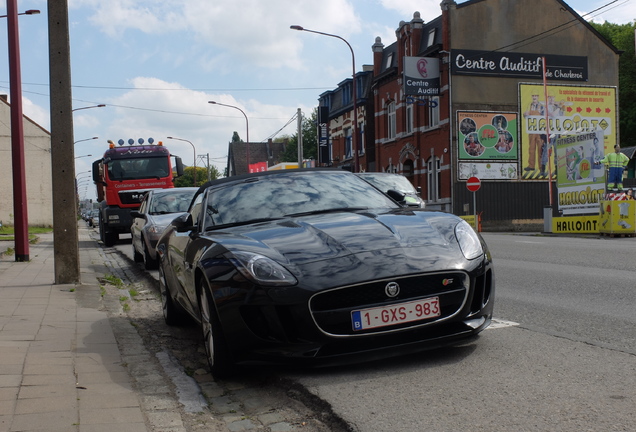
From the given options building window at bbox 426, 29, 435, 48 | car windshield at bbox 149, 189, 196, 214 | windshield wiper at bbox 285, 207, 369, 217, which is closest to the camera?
windshield wiper at bbox 285, 207, 369, 217

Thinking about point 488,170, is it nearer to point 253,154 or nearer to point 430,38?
point 430,38

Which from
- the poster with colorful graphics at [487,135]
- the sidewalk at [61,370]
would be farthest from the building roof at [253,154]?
the sidewalk at [61,370]

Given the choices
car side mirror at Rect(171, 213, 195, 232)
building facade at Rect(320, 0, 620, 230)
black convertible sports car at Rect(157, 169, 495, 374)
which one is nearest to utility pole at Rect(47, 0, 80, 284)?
car side mirror at Rect(171, 213, 195, 232)

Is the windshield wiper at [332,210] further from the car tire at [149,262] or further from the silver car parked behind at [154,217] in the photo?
the car tire at [149,262]

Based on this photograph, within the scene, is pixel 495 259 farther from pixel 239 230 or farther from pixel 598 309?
pixel 239 230

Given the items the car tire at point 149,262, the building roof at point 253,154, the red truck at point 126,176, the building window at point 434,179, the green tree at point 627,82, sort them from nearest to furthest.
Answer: the car tire at point 149,262, the red truck at point 126,176, the building window at point 434,179, the green tree at point 627,82, the building roof at point 253,154

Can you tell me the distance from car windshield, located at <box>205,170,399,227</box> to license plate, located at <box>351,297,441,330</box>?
4.91 ft

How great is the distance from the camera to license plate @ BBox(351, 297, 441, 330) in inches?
172

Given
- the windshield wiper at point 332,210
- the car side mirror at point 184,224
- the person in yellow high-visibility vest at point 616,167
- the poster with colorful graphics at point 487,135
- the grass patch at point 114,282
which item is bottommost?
the grass patch at point 114,282

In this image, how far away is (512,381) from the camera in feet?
13.5

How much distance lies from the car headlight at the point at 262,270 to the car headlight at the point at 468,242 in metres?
1.20

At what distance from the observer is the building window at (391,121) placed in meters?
45.6

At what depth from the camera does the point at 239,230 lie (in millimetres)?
5379

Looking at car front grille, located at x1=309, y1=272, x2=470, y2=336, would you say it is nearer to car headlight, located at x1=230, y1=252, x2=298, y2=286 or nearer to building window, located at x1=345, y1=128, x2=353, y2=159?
car headlight, located at x1=230, y1=252, x2=298, y2=286
